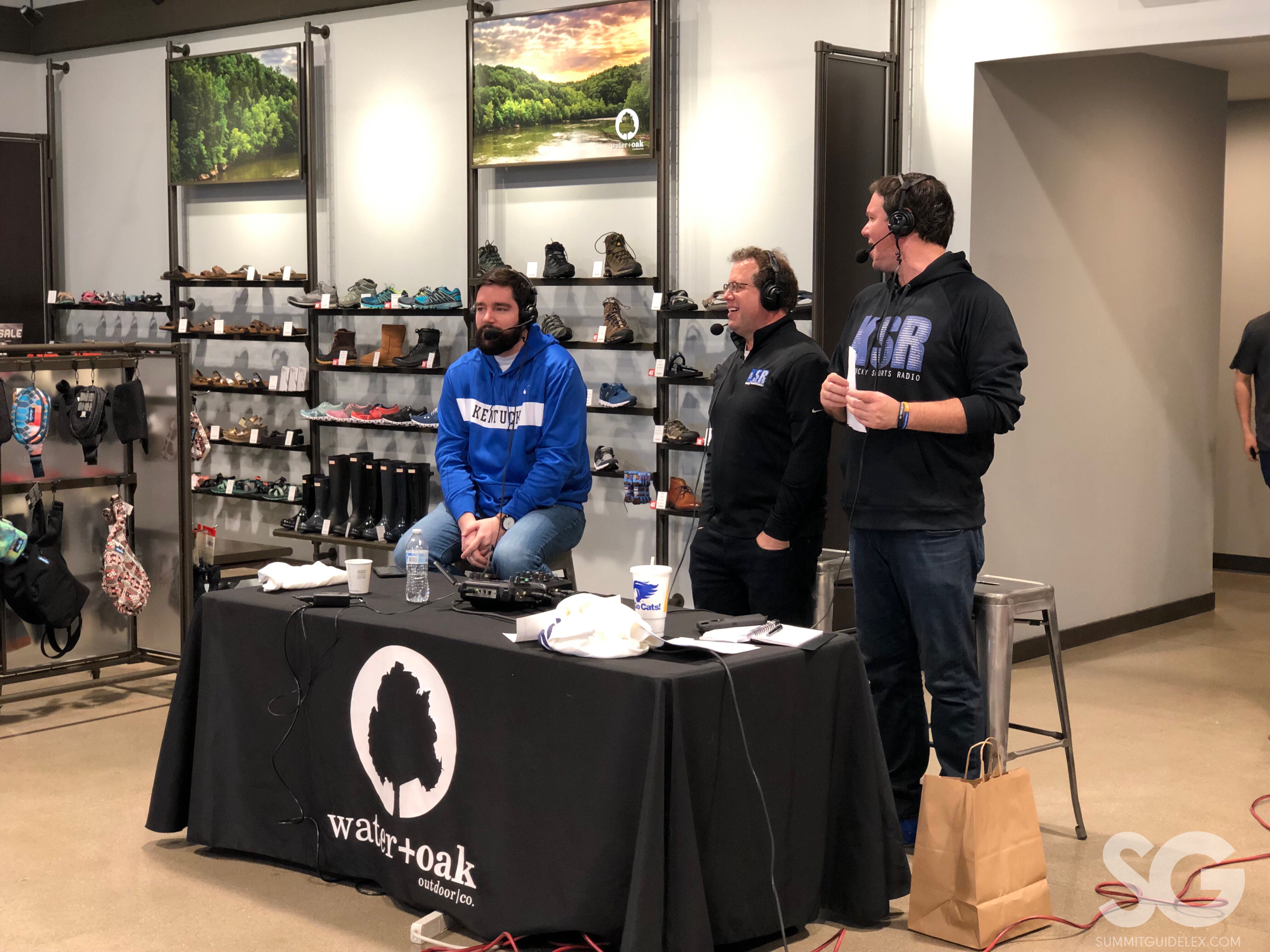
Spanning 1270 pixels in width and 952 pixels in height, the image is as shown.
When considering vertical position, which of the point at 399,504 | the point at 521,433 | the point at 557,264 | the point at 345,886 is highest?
the point at 557,264

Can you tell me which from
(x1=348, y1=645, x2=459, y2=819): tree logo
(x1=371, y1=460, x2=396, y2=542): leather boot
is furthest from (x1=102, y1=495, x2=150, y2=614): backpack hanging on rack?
(x1=348, y1=645, x2=459, y2=819): tree logo

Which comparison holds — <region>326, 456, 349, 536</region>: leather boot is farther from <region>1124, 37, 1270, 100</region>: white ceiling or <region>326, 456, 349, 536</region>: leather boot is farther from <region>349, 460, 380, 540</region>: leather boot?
<region>1124, 37, 1270, 100</region>: white ceiling

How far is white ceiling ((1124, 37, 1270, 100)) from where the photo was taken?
5.20 m

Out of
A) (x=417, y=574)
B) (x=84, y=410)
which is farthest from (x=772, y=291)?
(x=84, y=410)

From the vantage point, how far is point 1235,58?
665 centimetres

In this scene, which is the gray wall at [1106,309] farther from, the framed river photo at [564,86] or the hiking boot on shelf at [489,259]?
the hiking boot on shelf at [489,259]

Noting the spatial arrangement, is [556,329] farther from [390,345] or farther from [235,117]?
[235,117]

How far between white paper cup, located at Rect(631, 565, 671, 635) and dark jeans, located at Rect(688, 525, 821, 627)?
89 cm

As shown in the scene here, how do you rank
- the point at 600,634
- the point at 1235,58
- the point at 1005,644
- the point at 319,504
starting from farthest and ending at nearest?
1. the point at 319,504
2. the point at 1235,58
3. the point at 1005,644
4. the point at 600,634

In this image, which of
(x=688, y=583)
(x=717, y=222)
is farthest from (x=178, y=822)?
(x=717, y=222)

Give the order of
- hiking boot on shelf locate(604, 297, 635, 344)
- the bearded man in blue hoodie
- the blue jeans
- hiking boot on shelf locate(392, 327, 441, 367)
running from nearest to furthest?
the blue jeans < the bearded man in blue hoodie < hiking boot on shelf locate(604, 297, 635, 344) < hiking boot on shelf locate(392, 327, 441, 367)

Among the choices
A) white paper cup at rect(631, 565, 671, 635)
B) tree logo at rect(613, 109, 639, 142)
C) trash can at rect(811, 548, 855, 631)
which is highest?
tree logo at rect(613, 109, 639, 142)

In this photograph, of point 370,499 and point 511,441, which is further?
point 370,499

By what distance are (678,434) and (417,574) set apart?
3.05 meters
